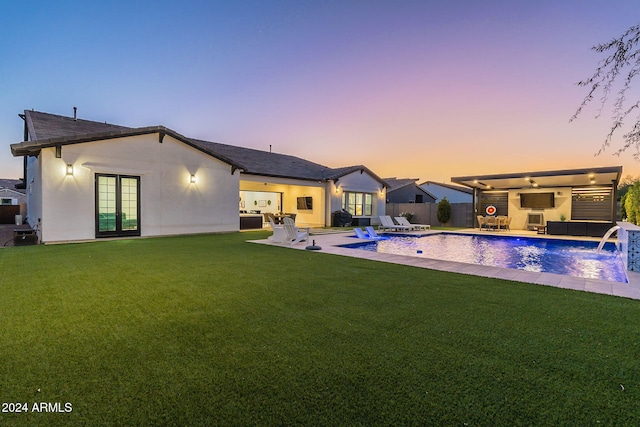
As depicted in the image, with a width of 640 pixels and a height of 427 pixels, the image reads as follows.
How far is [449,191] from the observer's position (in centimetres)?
3403

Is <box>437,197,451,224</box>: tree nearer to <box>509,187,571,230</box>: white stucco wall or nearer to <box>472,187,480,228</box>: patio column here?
<box>472,187,480,228</box>: patio column

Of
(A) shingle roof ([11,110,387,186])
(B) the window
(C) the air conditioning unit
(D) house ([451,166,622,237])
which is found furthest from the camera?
(B) the window

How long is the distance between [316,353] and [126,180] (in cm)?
1234

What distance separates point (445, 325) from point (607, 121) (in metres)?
3.37

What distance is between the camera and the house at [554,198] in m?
15.2

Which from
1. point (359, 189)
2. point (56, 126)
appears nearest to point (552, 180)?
point (359, 189)

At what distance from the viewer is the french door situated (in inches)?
457

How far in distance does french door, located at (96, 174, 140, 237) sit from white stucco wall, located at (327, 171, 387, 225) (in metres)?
11.8

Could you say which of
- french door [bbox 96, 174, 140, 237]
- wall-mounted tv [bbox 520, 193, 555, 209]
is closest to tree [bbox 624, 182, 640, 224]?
wall-mounted tv [bbox 520, 193, 555, 209]

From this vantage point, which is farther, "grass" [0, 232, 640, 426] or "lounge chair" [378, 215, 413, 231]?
"lounge chair" [378, 215, 413, 231]

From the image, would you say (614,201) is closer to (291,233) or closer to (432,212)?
(432,212)

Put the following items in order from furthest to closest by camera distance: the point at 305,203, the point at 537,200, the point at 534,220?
the point at 305,203 → the point at 534,220 → the point at 537,200

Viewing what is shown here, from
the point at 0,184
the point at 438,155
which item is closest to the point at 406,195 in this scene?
the point at 438,155


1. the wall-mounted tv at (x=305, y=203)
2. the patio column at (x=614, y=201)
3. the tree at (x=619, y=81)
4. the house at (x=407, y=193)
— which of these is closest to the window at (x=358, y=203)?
the wall-mounted tv at (x=305, y=203)
